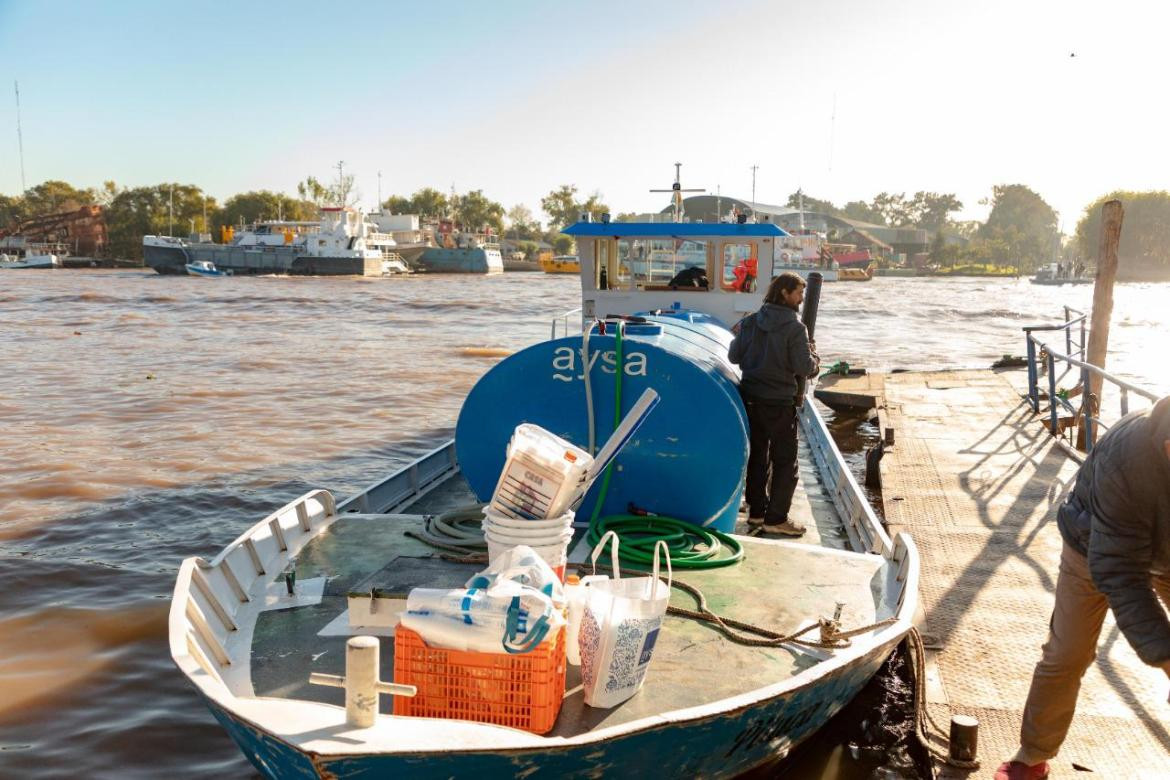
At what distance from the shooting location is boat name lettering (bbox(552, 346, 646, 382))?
6512 millimetres

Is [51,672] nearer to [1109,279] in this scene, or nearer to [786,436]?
[786,436]

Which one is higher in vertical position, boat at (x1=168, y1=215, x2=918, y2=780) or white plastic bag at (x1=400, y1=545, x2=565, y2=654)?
white plastic bag at (x1=400, y1=545, x2=565, y2=654)

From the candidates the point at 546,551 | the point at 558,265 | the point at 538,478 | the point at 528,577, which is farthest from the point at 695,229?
the point at 558,265

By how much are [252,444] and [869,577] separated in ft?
38.8

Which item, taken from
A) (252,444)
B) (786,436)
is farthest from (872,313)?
(786,436)

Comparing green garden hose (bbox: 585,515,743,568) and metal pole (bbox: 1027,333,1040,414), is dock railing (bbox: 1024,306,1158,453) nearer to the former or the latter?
metal pole (bbox: 1027,333,1040,414)

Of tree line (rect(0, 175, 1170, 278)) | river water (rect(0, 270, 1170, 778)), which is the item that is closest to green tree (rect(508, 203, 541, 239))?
tree line (rect(0, 175, 1170, 278))

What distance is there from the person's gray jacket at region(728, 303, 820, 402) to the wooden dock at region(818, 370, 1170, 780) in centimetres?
196

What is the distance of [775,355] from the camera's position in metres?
7.10

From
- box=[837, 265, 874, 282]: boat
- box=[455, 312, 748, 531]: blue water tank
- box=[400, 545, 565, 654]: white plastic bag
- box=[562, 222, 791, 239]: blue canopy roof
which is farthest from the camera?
box=[837, 265, 874, 282]: boat

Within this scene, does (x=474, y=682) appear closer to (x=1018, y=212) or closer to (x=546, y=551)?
(x=546, y=551)

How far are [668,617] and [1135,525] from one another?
8.11 feet

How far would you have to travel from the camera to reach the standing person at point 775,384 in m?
7.09

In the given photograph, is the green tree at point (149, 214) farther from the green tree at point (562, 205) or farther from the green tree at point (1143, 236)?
the green tree at point (1143, 236)
